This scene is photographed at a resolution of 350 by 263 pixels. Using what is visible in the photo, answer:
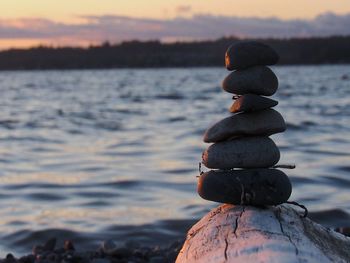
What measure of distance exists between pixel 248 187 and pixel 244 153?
0.80 ft

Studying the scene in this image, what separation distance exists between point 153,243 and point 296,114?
63.9 feet

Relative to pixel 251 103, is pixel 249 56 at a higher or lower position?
higher

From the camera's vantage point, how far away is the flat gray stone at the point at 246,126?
5.55m

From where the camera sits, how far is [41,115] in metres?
30.1

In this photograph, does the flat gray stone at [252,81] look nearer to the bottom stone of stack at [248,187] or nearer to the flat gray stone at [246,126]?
the flat gray stone at [246,126]

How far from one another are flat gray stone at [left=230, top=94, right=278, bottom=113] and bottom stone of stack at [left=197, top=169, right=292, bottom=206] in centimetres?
45

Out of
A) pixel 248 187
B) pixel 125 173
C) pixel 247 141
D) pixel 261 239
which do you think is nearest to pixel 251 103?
pixel 247 141

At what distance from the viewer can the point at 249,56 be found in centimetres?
564

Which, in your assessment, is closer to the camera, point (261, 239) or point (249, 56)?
point (261, 239)

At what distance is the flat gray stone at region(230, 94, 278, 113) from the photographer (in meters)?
5.50

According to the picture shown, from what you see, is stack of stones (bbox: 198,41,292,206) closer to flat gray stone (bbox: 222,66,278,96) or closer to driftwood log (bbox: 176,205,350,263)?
flat gray stone (bbox: 222,66,278,96)

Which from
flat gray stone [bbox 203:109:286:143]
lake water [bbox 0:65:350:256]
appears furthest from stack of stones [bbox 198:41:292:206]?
lake water [bbox 0:65:350:256]

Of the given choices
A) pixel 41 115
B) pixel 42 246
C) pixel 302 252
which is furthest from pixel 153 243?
pixel 41 115

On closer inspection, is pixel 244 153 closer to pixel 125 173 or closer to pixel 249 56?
pixel 249 56
